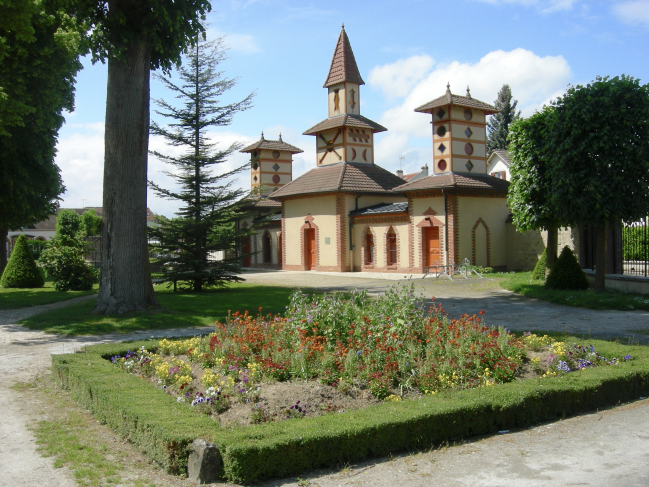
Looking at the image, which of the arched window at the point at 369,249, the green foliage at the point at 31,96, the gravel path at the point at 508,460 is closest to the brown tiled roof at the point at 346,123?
the arched window at the point at 369,249

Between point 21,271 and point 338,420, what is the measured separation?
961 inches

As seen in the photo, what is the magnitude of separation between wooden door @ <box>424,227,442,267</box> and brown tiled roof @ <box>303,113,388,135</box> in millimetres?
8748

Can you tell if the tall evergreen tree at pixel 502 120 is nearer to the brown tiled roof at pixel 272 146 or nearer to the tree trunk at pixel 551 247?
the brown tiled roof at pixel 272 146

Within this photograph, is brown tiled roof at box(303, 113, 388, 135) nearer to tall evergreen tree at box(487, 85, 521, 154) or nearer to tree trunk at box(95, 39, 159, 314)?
tree trunk at box(95, 39, 159, 314)

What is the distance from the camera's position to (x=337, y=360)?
744 centimetres

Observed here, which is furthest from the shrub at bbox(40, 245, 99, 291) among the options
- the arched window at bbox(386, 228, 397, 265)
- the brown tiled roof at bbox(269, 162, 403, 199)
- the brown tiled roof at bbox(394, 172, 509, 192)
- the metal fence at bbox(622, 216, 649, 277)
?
the metal fence at bbox(622, 216, 649, 277)

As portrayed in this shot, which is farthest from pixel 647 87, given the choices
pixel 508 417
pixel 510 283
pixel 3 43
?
pixel 3 43

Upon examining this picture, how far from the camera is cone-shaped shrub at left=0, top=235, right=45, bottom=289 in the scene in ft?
83.8

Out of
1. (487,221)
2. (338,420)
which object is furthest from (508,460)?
(487,221)

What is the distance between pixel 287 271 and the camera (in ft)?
116

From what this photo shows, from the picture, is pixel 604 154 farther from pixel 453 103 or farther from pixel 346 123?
pixel 346 123

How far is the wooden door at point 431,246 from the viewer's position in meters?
27.9

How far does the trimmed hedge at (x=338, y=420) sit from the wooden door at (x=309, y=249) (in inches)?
1048

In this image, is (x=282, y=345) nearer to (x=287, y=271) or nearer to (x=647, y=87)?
(x=647, y=87)
